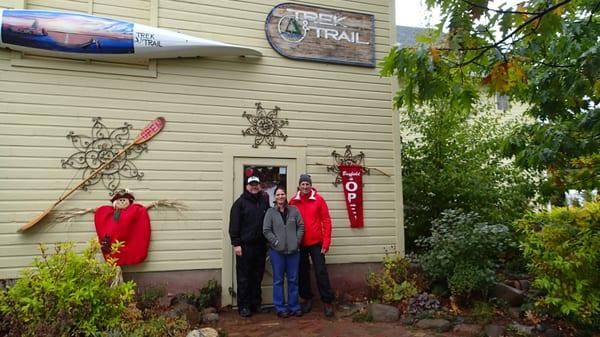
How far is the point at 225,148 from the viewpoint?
5.74 m

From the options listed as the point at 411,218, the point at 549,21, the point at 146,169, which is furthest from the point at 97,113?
the point at 411,218

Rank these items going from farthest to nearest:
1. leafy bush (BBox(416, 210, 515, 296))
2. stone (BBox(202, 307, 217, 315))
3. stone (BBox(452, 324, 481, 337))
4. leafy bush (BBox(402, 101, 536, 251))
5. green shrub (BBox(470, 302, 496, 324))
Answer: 1. leafy bush (BBox(402, 101, 536, 251))
2. leafy bush (BBox(416, 210, 515, 296))
3. stone (BBox(202, 307, 217, 315))
4. green shrub (BBox(470, 302, 496, 324))
5. stone (BBox(452, 324, 481, 337))

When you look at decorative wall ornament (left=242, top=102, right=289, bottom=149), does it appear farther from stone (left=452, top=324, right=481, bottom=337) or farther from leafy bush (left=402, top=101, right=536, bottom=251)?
stone (left=452, top=324, right=481, bottom=337)

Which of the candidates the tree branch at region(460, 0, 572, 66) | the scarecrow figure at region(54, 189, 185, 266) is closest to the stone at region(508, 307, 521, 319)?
the tree branch at region(460, 0, 572, 66)

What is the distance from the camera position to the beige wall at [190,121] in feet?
16.5

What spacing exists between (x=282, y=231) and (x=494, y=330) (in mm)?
2557

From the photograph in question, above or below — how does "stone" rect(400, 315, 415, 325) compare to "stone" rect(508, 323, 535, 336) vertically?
Result: below

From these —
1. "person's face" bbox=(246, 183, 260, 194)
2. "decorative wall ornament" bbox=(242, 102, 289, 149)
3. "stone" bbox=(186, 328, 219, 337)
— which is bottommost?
"stone" bbox=(186, 328, 219, 337)

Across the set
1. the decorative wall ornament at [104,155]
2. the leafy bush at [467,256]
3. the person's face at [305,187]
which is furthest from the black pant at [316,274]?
the decorative wall ornament at [104,155]

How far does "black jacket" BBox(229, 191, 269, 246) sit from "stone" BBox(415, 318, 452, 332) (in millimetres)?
2095

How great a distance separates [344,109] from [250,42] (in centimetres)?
168

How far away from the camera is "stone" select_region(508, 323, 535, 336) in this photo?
4.42m

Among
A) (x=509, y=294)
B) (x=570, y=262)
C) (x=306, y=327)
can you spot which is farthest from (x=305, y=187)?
(x=570, y=262)

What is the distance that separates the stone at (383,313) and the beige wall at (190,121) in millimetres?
1049
